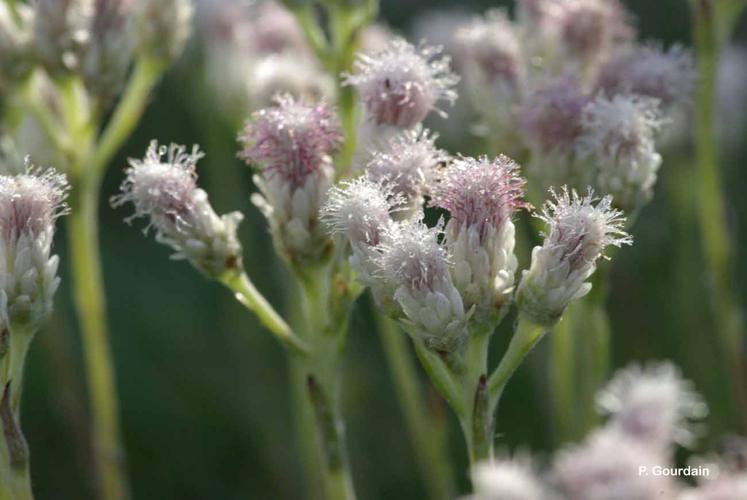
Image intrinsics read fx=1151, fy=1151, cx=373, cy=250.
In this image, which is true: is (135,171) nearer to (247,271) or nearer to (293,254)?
(293,254)

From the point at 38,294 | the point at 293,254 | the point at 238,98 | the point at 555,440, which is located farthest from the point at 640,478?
the point at 238,98

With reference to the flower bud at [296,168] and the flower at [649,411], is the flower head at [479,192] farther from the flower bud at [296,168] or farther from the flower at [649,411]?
the flower at [649,411]

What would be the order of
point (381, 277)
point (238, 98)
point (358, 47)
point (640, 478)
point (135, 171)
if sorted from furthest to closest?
point (238, 98) < point (358, 47) < point (135, 171) < point (381, 277) < point (640, 478)

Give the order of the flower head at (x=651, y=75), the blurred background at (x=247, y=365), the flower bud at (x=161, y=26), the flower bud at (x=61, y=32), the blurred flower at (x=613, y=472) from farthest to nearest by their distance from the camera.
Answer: the blurred background at (x=247, y=365) < the flower bud at (x=161, y=26) < the flower bud at (x=61, y=32) < the flower head at (x=651, y=75) < the blurred flower at (x=613, y=472)

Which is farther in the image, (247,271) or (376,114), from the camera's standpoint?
(247,271)

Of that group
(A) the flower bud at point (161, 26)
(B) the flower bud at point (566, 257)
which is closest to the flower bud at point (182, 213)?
(B) the flower bud at point (566, 257)

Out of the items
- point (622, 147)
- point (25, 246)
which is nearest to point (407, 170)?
point (622, 147)
